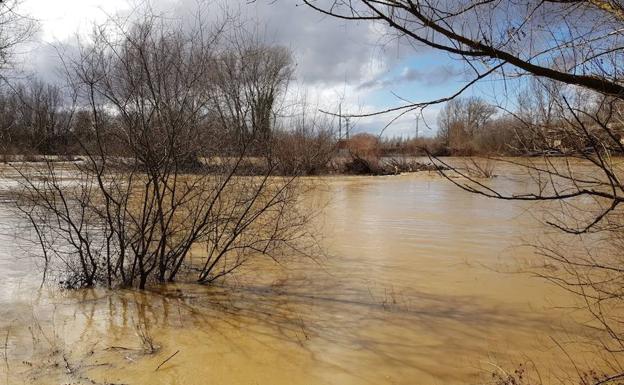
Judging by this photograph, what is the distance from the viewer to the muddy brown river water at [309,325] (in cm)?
484

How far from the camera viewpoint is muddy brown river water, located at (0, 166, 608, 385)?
4.84 meters

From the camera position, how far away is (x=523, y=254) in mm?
9859

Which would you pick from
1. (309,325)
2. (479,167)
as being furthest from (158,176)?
(479,167)

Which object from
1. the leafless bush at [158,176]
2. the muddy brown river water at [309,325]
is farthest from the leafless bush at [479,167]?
the leafless bush at [158,176]

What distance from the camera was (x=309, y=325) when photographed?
6027 millimetres

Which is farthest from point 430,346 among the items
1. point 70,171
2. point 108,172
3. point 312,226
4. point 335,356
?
point 312,226

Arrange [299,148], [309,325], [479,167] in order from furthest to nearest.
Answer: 1. [299,148]
2. [309,325]
3. [479,167]

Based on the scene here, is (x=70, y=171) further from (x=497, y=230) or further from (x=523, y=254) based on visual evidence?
(x=497, y=230)

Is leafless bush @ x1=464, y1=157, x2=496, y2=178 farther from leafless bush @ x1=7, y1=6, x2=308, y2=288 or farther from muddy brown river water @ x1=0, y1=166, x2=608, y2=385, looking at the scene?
leafless bush @ x1=7, y1=6, x2=308, y2=288

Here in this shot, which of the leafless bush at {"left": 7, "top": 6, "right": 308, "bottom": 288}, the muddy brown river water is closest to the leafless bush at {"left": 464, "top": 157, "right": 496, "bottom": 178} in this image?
the muddy brown river water

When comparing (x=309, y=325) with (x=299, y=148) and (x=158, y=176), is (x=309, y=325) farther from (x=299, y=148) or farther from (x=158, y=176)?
(x=299, y=148)

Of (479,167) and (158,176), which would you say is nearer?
(479,167)

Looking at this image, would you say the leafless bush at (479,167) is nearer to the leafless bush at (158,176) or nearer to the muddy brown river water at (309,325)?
the muddy brown river water at (309,325)

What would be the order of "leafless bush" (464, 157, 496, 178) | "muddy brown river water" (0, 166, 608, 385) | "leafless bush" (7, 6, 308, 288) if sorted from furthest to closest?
"leafless bush" (7, 6, 308, 288) → "muddy brown river water" (0, 166, 608, 385) → "leafless bush" (464, 157, 496, 178)
